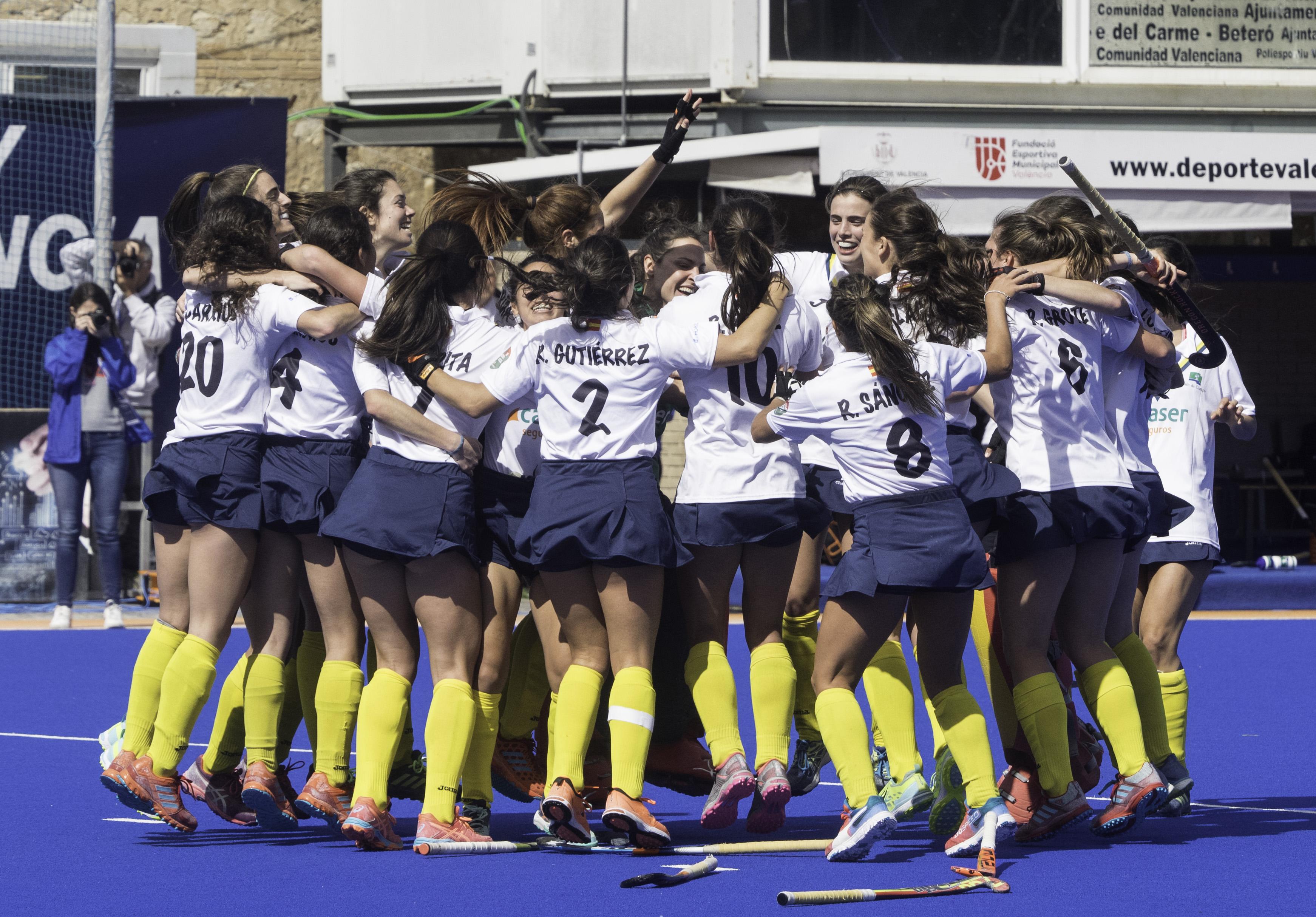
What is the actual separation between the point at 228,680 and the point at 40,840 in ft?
2.29

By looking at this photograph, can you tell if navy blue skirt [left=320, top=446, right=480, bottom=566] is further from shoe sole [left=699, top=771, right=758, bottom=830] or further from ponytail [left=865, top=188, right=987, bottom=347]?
ponytail [left=865, top=188, right=987, bottom=347]

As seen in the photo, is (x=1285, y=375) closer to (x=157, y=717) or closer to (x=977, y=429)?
(x=977, y=429)

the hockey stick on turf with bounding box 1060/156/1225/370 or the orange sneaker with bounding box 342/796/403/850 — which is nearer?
the orange sneaker with bounding box 342/796/403/850

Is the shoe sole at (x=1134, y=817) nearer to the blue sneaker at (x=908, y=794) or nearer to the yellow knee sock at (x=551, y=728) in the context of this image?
the blue sneaker at (x=908, y=794)

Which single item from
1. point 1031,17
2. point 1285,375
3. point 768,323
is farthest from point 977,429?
point 1285,375

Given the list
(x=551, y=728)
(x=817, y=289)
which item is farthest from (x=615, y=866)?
(x=817, y=289)

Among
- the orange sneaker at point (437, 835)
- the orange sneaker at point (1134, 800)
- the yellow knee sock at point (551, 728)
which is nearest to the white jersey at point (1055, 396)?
the orange sneaker at point (1134, 800)

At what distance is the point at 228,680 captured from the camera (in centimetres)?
513

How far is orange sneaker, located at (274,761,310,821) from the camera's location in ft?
16.5

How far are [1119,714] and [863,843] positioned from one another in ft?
2.93

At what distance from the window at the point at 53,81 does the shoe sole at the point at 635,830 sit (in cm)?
939

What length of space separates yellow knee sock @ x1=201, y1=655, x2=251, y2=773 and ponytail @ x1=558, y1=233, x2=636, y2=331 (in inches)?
59.1

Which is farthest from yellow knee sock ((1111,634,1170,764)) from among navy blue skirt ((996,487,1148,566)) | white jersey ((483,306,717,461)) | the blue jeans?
the blue jeans

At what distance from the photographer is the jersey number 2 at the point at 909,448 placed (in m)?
4.47
